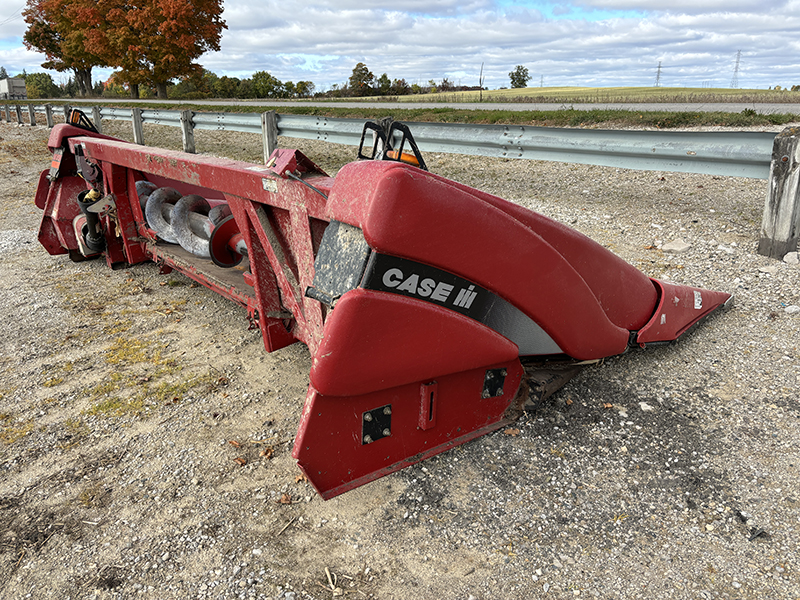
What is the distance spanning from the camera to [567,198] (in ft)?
18.3

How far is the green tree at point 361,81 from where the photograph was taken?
3825 cm

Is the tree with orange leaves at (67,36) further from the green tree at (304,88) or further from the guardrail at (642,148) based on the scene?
the guardrail at (642,148)

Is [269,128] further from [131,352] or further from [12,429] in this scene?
[12,429]

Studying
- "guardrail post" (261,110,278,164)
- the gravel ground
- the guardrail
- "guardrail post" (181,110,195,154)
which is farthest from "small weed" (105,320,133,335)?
"guardrail post" (181,110,195,154)

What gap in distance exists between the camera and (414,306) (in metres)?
Result: 1.95

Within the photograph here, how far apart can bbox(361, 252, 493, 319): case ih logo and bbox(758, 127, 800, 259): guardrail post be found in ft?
9.34

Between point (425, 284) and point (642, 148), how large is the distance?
353 centimetres

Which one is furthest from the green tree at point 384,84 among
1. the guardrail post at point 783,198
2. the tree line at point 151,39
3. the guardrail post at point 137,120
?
the guardrail post at point 783,198

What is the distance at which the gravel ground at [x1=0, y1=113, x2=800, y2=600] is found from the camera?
184 centimetres

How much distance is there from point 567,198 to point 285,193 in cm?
383

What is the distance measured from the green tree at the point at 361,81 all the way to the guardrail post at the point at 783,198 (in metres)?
37.2

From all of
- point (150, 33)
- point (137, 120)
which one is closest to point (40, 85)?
point (150, 33)

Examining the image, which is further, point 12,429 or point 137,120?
point 137,120

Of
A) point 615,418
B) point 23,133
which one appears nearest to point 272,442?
point 615,418
